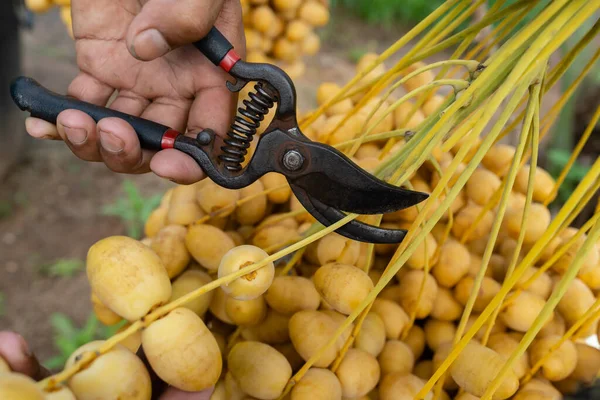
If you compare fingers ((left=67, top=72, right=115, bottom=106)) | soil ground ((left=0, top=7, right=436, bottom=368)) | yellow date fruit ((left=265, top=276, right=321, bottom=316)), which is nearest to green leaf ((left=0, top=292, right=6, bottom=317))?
soil ground ((left=0, top=7, right=436, bottom=368))

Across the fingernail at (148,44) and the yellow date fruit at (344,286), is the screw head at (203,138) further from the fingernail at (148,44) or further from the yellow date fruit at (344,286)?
the yellow date fruit at (344,286)

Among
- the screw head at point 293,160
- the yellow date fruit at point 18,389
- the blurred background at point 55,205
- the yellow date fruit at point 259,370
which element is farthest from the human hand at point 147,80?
the blurred background at point 55,205

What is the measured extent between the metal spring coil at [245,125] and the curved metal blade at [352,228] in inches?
3.5

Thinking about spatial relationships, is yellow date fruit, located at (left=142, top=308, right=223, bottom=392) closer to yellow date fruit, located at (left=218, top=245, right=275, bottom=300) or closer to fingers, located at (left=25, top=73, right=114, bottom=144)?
yellow date fruit, located at (left=218, top=245, right=275, bottom=300)

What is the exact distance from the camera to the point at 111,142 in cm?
79

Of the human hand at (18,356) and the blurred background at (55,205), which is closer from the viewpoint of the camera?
the human hand at (18,356)

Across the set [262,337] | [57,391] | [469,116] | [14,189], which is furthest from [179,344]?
[14,189]

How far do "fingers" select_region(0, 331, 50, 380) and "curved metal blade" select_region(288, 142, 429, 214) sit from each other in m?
0.36

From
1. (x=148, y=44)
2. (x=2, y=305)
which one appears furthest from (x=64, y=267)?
(x=148, y=44)

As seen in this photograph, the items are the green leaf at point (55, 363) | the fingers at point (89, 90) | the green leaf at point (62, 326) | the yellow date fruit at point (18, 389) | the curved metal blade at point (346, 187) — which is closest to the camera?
the yellow date fruit at point (18, 389)

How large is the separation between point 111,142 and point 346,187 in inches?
13.1

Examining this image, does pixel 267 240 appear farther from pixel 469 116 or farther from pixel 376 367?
pixel 469 116

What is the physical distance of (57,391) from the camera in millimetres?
498

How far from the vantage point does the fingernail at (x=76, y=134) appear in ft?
2.58
